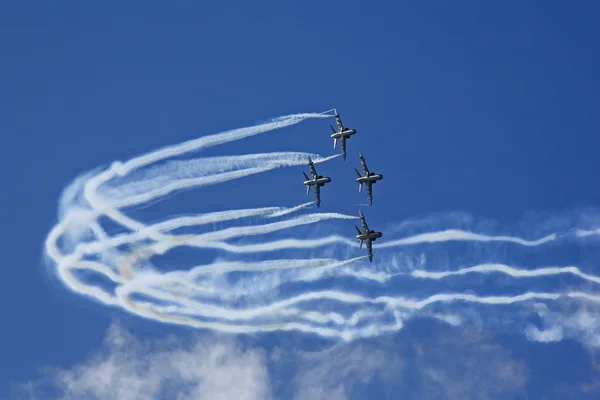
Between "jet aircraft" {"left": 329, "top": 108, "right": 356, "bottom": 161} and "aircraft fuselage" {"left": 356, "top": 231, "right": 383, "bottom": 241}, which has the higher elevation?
"jet aircraft" {"left": 329, "top": 108, "right": 356, "bottom": 161}

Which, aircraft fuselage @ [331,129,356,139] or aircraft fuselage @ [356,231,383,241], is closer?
aircraft fuselage @ [356,231,383,241]

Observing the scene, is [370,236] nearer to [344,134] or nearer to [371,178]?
[371,178]

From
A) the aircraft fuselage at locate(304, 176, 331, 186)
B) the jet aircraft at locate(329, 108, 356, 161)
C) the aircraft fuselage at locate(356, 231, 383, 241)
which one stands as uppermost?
the jet aircraft at locate(329, 108, 356, 161)

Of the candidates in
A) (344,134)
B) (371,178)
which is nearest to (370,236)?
(371,178)

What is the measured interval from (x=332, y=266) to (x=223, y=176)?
10119 mm

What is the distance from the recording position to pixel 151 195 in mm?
65375

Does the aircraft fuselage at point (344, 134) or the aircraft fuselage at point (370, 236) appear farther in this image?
the aircraft fuselage at point (344, 134)

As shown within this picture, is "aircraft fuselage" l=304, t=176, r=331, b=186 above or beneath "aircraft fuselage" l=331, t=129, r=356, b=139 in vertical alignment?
beneath

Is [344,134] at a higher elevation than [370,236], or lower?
higher

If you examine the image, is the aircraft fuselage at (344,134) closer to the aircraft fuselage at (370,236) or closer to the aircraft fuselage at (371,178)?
the aircraft fuselage at (371,178)

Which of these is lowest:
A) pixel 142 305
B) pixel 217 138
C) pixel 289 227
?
pixel 142 305

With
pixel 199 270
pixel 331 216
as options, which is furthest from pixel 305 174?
pixel 199 270

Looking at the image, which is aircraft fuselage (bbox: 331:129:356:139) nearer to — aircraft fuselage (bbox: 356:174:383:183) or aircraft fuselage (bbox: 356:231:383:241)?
aircraft fuselage (bbox: 356:174:383:183)

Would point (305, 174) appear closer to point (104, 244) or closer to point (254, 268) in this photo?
point (254, 268)
